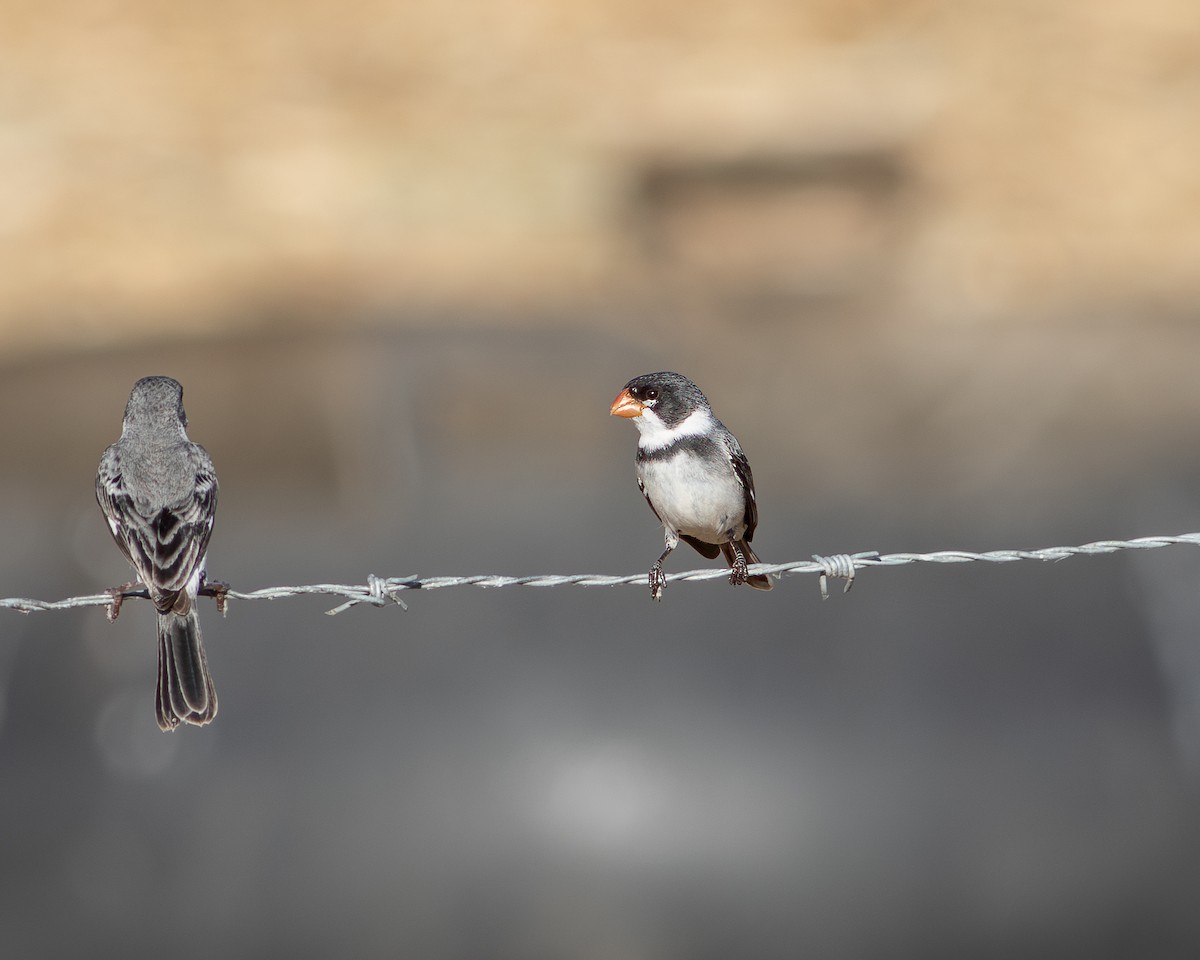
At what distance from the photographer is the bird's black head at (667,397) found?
6.60 metres

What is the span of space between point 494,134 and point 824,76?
12.4ft

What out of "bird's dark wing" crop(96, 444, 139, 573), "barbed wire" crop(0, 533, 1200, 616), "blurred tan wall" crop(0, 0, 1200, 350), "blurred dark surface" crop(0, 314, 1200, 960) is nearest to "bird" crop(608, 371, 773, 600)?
"barbed wire" crop(0, 533, 1200, 616)

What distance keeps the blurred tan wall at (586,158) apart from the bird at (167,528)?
11131mm

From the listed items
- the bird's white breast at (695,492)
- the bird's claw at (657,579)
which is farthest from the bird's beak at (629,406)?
the bird's claw at (657,579)

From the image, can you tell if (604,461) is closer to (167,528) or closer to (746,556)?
(746,556)

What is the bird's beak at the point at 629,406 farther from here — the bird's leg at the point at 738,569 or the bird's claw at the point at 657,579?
the bird's leg at the point at 738,569

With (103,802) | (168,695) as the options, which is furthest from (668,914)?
(168,695)

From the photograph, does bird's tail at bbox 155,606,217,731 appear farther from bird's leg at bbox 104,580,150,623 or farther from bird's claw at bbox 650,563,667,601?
bird's claw at bbox 650,563,667,601

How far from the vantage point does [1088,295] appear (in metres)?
18.3

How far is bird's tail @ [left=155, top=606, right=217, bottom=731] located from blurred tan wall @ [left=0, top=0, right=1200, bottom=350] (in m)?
11.9

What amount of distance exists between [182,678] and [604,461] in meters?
9.59

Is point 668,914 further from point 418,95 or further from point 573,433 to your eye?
point 418,95

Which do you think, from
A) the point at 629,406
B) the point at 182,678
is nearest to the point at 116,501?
the point at 182,678

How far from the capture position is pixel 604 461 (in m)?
15.4
